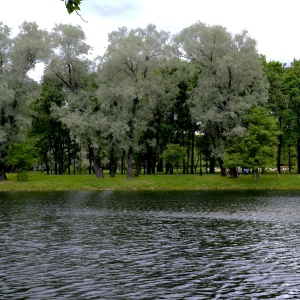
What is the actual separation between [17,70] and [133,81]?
1909 centimetres

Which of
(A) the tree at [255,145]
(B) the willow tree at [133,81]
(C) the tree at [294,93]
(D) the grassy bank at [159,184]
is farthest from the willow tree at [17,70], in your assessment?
(C) the tree at [294,93]

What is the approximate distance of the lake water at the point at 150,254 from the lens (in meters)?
15.7

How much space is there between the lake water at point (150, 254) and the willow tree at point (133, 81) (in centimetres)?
3324

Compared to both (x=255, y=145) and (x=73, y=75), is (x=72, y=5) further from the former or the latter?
(x=73, y=75)

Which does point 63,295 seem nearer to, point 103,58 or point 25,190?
point 25,190

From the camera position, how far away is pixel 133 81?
70.6 m

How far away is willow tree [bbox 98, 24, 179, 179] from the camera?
69.3 m

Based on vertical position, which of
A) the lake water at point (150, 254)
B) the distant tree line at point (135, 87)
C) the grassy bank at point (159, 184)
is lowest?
the lake water at point (150, 254)

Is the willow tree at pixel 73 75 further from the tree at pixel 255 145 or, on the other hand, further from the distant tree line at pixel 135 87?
the tree at pixel 255 145

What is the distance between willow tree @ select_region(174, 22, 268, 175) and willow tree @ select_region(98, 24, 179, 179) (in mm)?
4273

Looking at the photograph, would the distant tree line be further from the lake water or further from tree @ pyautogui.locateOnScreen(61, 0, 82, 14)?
tree @ pyautogui.locateOnScreen(61, 0, 82, 14)

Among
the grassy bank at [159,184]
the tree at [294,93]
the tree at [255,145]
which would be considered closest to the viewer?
the tree at [255,145]

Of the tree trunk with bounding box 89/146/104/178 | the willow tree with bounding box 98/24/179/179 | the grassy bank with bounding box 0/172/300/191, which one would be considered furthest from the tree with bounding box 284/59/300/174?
the tree trunk with bounding box 89/146/104/178

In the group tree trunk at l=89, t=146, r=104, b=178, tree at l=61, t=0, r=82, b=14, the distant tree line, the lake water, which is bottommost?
the lake water
